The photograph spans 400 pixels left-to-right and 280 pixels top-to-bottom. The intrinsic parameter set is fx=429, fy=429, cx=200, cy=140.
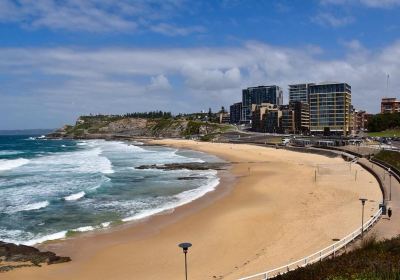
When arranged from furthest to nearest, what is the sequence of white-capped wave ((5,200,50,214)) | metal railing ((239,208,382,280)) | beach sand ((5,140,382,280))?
1. white-capped wave ((5,200,50,214))
2. beach sand ((5,140,382,280))
3. metal railing ((239,208,382,280))

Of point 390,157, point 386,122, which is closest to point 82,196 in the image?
point 390,157

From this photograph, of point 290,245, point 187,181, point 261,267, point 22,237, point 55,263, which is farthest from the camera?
point 187,181

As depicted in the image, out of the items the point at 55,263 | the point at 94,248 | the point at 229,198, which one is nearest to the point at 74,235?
the point at 94,248

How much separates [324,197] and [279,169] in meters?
19.0

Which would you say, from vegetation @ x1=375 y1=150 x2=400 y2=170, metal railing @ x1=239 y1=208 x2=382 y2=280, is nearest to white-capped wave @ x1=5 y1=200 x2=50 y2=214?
metal railing @ x1=239 y1=208 x2=382 y2=280

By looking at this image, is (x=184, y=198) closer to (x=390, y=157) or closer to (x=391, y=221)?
(x=391, y=221)

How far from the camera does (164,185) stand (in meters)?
40.2

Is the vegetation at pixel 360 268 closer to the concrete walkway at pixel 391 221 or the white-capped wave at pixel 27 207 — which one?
the concrete walkway at pixel 391 221

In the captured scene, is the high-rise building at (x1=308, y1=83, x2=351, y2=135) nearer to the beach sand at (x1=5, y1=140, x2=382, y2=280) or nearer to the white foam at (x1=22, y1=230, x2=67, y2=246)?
the beach sand at (x1=5, y1=140, x2=382, y2=280)

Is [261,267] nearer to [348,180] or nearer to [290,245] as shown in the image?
[290,245]

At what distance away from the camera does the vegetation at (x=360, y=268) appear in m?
11.2

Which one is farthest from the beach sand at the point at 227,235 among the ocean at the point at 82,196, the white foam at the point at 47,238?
the ocean at the point at 82,196

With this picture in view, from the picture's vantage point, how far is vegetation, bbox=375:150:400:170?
4325 centimetres

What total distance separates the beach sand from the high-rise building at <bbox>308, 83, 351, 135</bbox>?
9070 centimetres
